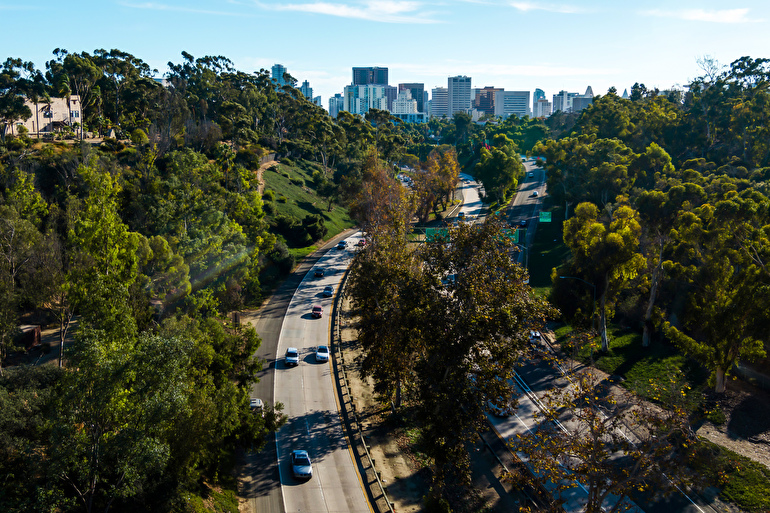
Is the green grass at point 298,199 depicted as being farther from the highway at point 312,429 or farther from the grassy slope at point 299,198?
the highway at point 312,429

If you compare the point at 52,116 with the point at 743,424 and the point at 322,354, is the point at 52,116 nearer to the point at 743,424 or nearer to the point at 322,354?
the point at 322,354

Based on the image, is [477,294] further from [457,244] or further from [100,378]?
[100,378]

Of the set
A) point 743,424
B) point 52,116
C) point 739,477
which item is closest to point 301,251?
point 52,116

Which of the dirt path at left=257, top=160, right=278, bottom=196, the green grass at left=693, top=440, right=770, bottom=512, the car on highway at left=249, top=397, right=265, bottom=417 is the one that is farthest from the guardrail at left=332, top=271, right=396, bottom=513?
the dirt path at left=257, top=160, right=278, bottom=196

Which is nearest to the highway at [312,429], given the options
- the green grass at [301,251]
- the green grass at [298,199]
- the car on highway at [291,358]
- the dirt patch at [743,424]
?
the car on highway at [291,358]

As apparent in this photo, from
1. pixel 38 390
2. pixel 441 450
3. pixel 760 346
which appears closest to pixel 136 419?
pixel 38 390
